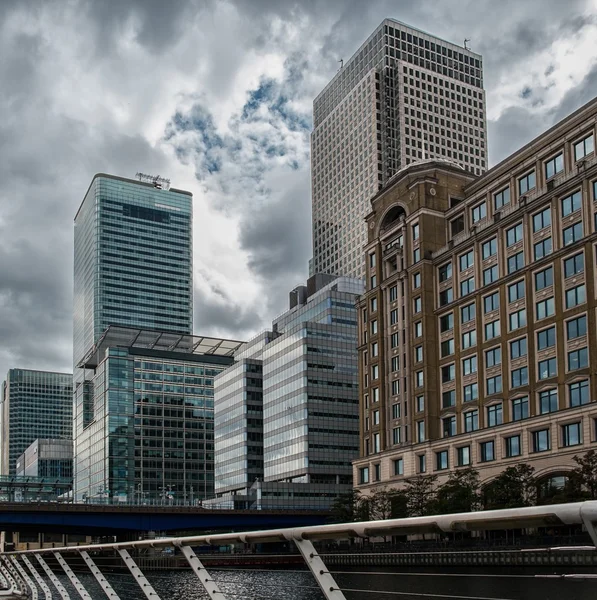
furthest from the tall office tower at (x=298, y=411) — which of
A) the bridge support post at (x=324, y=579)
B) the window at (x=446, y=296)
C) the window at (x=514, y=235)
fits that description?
the bridge support post at (x=324, y=579)

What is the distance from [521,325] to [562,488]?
59.8 ft

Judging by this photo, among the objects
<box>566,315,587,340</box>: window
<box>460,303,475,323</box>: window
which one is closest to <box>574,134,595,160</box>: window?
<box>566,315,587,340</box>: window

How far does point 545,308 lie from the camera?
88.3m

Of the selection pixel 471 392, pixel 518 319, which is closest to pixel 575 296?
pixel 518 319

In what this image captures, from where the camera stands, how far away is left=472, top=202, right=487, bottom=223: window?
101812 millimetres

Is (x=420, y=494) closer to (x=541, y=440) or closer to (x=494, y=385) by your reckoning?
(x=494, y=385)

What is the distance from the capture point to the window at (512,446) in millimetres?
89188

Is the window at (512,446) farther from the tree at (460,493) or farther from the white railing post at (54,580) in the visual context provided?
the white railing post at (54,580)

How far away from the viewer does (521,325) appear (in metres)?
91.1

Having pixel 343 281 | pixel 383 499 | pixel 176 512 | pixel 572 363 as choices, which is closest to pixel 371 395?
pixel 383 499

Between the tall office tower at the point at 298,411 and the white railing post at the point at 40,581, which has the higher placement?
the tall office tower at the point at 298,411

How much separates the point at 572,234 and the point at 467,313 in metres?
17.7

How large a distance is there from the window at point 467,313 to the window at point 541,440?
16.9m

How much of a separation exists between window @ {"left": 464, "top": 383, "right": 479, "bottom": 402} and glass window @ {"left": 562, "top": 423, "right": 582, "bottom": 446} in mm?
14235
